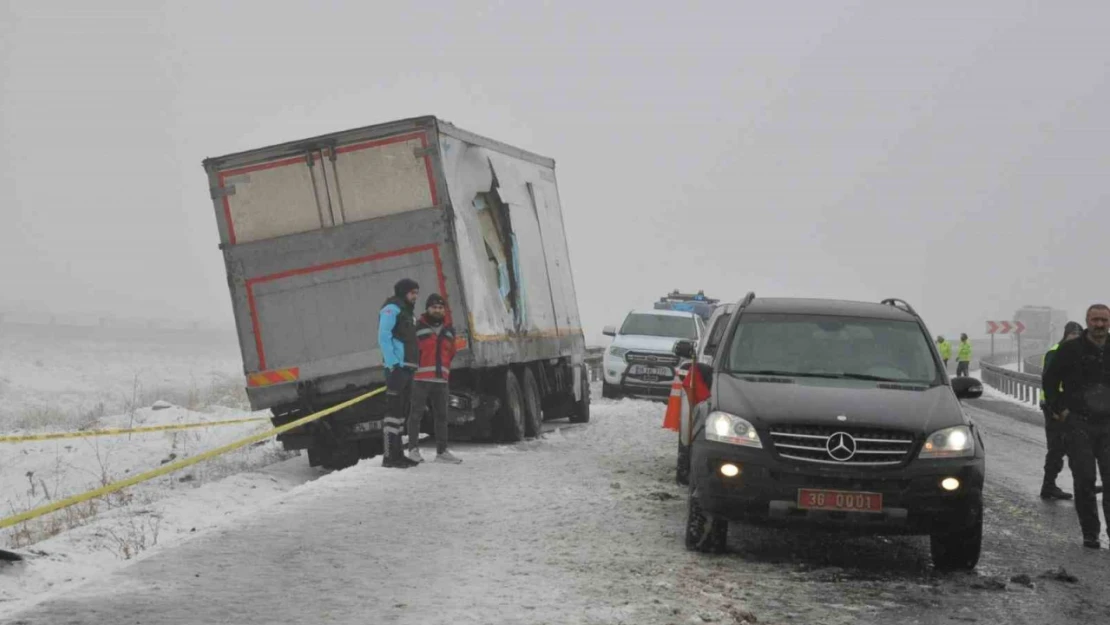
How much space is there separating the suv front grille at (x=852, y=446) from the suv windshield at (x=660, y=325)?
1859 centimetres

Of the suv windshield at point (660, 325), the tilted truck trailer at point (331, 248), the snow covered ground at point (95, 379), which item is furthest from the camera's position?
the snow covered ground at point (95, 379)

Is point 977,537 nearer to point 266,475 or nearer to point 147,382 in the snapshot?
point 266,475

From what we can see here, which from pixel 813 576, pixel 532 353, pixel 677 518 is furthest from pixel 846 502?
pixel 532 353

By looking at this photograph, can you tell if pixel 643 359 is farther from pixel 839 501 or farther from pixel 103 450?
pixel 839 501

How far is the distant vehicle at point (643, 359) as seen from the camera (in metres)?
25.8

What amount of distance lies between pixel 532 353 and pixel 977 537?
32.7ft

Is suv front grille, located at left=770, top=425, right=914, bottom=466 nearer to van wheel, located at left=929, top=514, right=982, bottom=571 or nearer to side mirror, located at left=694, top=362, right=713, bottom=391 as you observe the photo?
van wheel, located at left=929, top=514, right=982, bottom=571

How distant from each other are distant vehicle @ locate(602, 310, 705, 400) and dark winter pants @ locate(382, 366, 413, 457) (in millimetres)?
11280

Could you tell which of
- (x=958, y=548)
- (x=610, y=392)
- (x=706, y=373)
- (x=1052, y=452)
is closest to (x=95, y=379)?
(x=610, y=392)

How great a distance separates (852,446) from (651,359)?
687 inches

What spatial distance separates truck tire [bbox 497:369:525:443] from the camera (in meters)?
16.6

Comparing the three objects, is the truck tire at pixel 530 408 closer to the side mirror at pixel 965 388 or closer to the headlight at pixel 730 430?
the side mirror at pixel 965 388

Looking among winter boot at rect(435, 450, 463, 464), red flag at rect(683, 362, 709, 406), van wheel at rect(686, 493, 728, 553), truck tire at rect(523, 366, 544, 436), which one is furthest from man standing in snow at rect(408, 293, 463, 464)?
van wheel at rect(686, 493, 728, 553)

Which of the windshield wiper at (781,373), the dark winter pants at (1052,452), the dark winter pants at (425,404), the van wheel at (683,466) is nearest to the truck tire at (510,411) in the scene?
the dark winter pants at (425,404)
